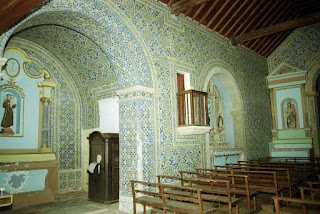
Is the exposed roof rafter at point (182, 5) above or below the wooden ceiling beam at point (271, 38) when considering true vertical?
below

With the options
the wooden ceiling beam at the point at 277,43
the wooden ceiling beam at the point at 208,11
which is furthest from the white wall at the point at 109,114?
the wooden ceiling beam at the point at 277,43

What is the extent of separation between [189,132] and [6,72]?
480cm

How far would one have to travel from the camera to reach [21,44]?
293 inches

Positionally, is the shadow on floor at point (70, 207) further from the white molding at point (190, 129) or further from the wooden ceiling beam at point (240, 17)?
the wooden ceiling beam at point (240, 17)

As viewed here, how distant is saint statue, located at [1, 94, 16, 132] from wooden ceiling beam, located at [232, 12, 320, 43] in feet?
23.6

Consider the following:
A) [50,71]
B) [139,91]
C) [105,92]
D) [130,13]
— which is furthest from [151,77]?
[50,71]

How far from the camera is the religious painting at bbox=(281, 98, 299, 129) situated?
1069 centimetres

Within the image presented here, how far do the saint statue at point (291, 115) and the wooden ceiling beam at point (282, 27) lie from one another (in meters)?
3.16

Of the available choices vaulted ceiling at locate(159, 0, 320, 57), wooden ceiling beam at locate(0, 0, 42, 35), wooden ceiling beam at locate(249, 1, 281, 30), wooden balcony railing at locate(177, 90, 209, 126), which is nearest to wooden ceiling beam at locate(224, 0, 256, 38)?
vaulted ceiling at locate(159, 0, 320, 57)

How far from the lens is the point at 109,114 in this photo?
820cm

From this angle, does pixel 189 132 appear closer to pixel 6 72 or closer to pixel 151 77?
pixel 151 77

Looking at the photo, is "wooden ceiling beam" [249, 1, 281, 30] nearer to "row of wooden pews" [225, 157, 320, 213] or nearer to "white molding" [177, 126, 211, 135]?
"row of wooden pews" [225, 157, 320, 213]

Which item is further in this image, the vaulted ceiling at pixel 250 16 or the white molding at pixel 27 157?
the vaulted ceiling at pixel 250 16

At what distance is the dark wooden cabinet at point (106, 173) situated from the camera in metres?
6.68
